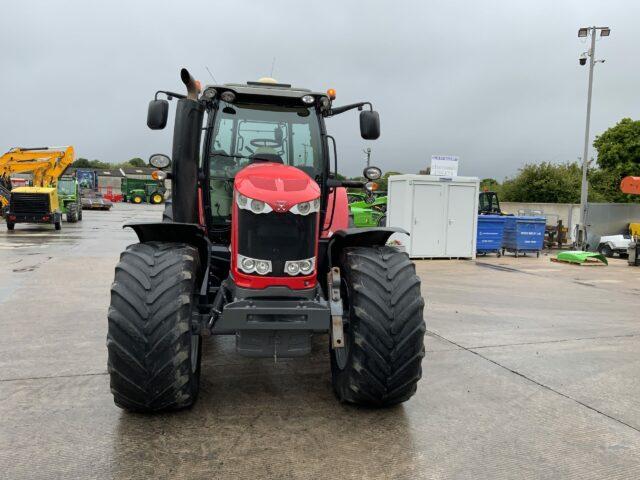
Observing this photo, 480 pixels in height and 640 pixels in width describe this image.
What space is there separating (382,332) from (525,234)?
14.6 m

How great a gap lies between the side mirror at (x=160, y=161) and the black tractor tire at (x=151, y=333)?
0.94m

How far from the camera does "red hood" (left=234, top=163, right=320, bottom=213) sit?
3439 mm

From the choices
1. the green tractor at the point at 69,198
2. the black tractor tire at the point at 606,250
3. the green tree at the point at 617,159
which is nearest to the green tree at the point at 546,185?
the green tree at the point at 617,159

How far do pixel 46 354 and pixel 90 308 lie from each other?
218 centimetres

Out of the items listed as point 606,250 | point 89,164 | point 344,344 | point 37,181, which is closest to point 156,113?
point 344,344

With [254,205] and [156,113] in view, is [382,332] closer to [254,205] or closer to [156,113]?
[254,205]

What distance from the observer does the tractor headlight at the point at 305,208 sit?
11.4ft

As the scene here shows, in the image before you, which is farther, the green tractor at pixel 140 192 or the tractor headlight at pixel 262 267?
the green tractor at pixel 140 192

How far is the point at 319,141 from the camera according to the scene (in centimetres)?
454

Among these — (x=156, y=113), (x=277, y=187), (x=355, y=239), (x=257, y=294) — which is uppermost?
(x=156, y=113)

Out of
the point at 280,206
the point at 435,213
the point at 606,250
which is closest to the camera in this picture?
the point at 280,206

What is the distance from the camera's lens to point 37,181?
22109mm

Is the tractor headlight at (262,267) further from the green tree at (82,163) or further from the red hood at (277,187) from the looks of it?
the green tree at (82,163)

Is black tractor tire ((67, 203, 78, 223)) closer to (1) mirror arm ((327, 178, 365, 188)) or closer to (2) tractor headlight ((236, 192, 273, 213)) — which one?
(1) mirror arm ((327, 178, 365, 188))
